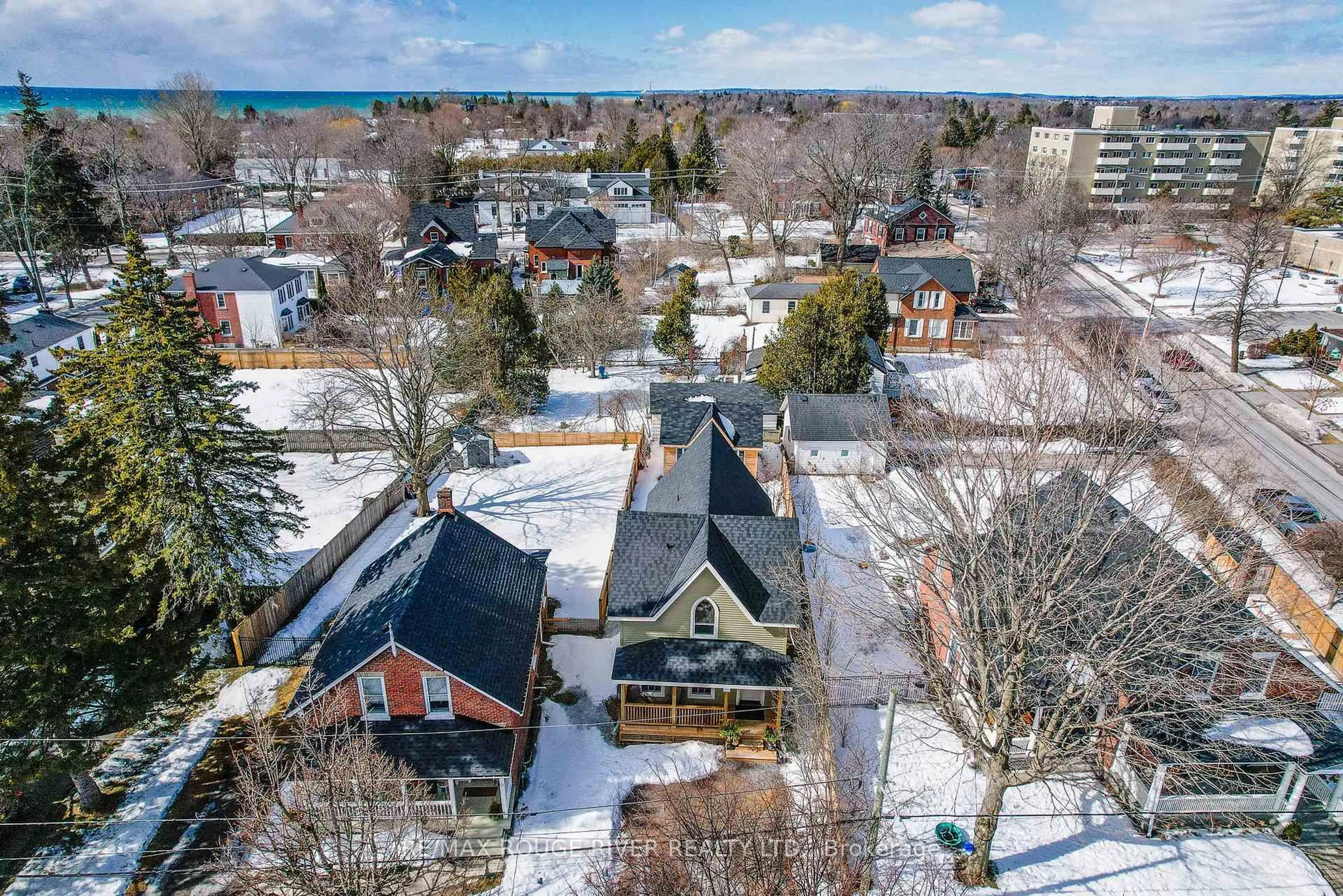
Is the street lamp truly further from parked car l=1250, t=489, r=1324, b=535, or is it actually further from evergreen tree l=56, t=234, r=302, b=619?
evergreen tree l=56, t=234, r=302, b=619

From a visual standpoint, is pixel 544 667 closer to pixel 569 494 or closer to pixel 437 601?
pixel 437 601

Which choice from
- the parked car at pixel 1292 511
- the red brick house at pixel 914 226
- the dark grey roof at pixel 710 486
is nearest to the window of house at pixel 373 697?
the dark grey roof at pixel 710 486

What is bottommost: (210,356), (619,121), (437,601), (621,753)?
(621,753)

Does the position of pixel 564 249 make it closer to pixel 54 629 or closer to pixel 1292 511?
pixel 1292 511

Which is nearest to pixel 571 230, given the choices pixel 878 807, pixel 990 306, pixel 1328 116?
pixel 990 306

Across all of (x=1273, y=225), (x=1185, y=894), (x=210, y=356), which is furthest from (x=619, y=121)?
(x=1185, y=894)
